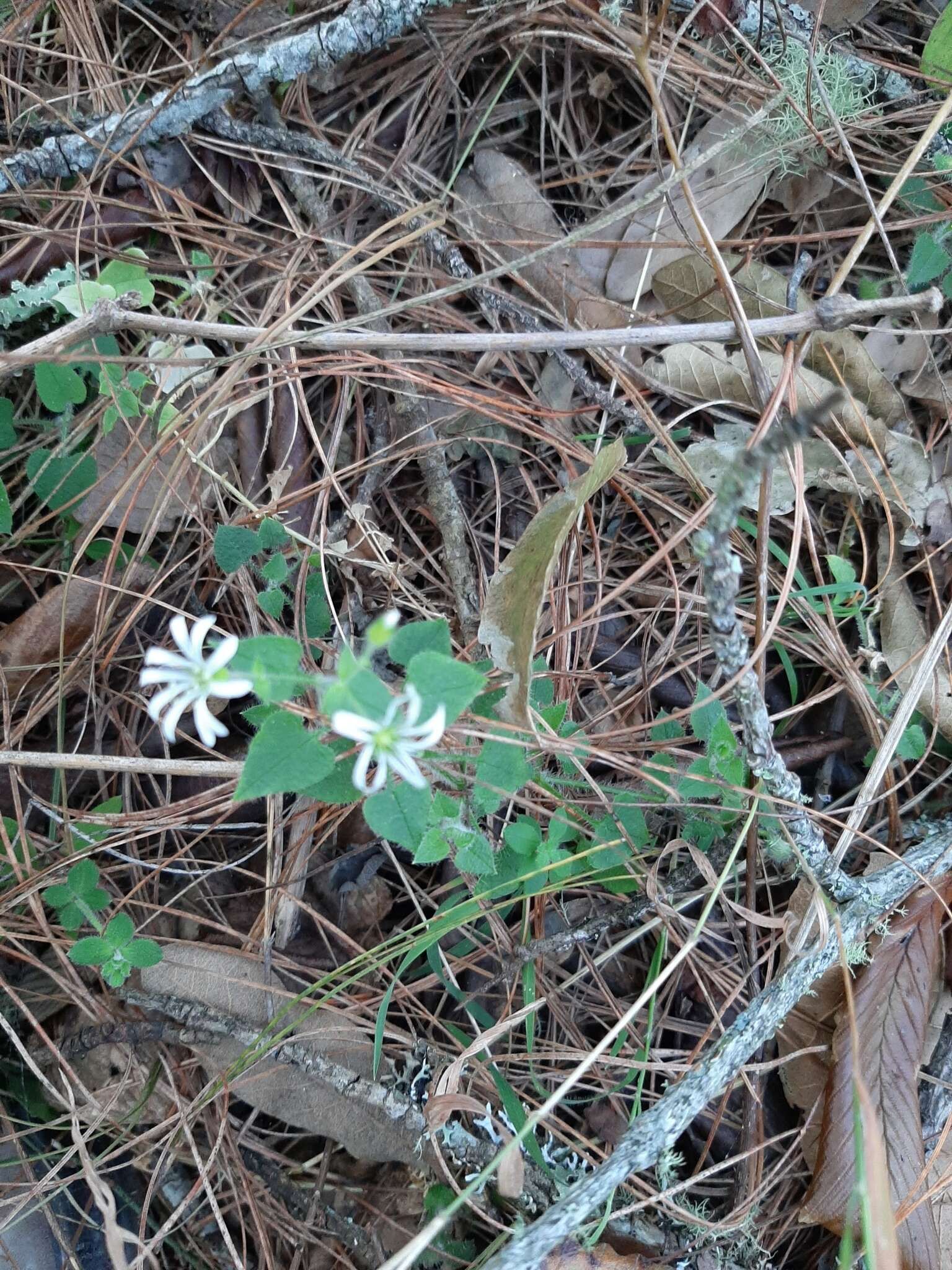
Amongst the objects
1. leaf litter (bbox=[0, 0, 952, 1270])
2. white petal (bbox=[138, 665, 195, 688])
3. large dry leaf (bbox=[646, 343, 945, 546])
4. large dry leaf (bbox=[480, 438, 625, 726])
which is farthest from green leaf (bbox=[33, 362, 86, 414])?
large dry leaf (bbox=[646, 343, 945, 546])

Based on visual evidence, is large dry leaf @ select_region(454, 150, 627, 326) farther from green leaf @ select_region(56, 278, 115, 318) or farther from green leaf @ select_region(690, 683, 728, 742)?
green leaf @ select_region(690, 683, 728, 742)

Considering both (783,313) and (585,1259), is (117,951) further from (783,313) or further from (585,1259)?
(783,313)

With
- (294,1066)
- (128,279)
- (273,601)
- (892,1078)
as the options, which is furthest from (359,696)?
(128,279)

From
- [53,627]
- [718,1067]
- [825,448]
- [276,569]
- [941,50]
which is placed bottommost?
[718,1067]

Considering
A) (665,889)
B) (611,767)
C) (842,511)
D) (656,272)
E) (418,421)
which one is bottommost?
(665,889)

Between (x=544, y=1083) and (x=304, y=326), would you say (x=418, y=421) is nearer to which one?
(x=304, y=326)

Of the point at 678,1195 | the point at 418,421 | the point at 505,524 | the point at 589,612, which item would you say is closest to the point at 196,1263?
the point at 678,1195
